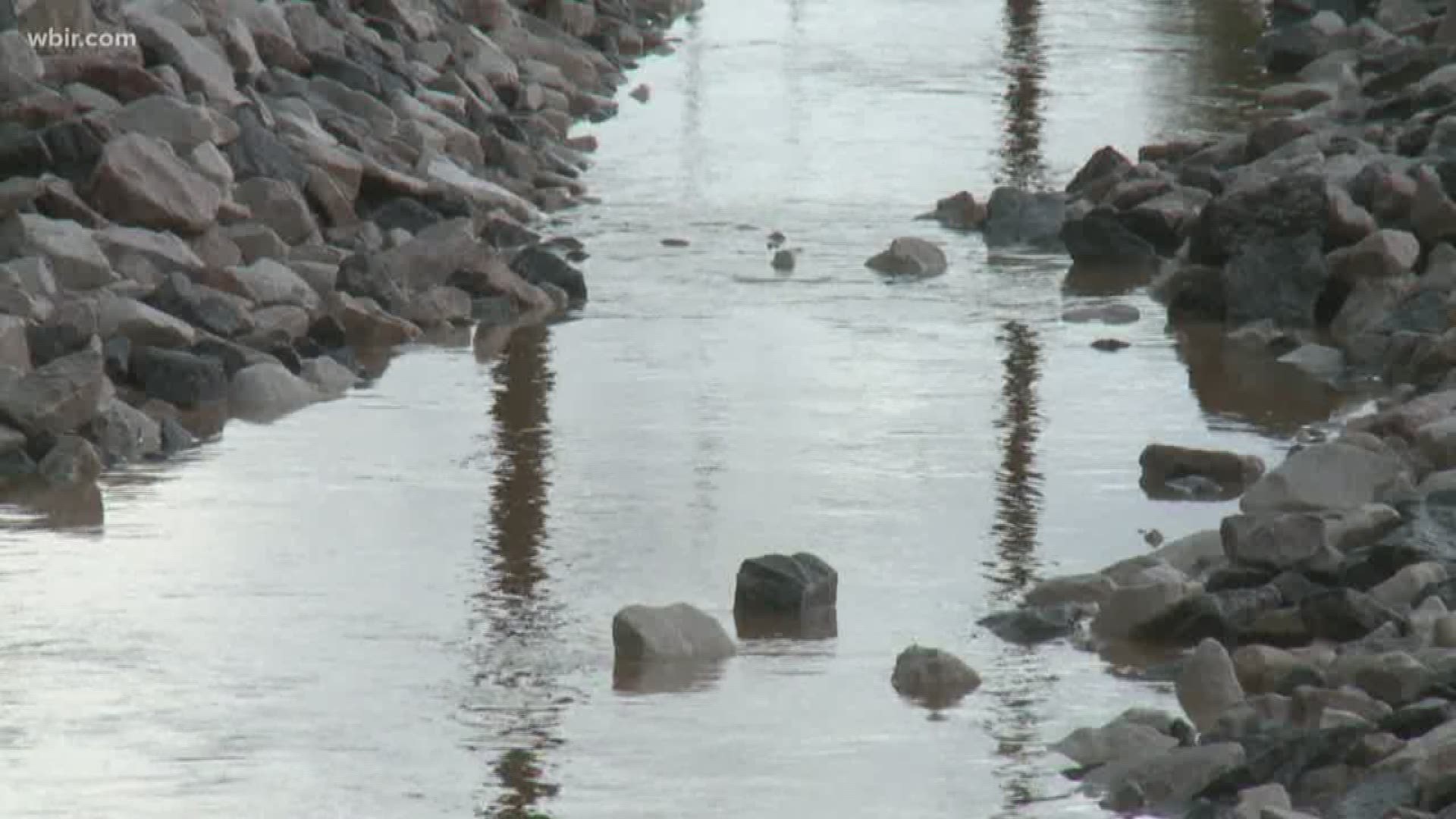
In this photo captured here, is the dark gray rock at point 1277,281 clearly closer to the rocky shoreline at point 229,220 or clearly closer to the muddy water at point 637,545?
the muddy water at point 637,545

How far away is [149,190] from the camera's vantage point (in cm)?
1032

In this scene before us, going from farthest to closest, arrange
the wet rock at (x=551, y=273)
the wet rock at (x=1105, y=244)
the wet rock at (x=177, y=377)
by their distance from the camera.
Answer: the wet rock at (x=1105, y=244) → the wet rock at (x=551, y=273) → the wet rock at (x=177, y=377)

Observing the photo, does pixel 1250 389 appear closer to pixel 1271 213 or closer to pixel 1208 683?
pixel 1271 213

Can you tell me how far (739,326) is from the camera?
1055 centimetres

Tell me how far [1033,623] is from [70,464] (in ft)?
9.21

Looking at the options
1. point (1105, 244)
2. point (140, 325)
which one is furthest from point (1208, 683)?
point (1105, 244)

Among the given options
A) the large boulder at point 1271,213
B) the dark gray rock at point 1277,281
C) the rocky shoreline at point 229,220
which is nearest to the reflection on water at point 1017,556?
the dark gray rock at point 1277,281

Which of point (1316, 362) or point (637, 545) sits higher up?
point (637, 545)

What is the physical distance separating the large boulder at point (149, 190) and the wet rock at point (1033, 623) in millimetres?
4393

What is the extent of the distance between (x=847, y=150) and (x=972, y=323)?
4262 millimetres

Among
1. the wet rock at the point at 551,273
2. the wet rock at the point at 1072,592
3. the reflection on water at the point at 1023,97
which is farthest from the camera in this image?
the reflection on water at the point at 1023,97

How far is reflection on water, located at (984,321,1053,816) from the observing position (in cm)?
597

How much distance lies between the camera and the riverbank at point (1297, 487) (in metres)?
5.59

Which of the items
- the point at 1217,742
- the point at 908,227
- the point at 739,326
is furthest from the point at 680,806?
the point at 908,227
